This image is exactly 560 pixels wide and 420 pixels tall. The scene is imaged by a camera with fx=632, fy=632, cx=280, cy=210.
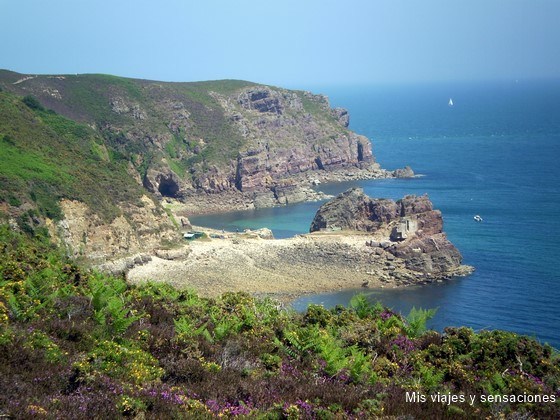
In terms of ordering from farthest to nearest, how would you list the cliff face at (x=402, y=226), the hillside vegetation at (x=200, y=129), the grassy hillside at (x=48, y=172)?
the hillside vegetation at (x=200, y=129), the cliff face at (x=402, y=226), the grassy hillside at (x=48, y=172)

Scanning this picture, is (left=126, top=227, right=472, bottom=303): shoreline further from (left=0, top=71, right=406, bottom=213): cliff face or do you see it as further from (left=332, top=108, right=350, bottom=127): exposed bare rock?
(left=332, top=108, right=350, bottom=127): exposed bare rock

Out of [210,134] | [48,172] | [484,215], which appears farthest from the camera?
[210,134]

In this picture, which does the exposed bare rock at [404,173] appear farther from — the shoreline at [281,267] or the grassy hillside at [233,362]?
the grassy hillside at [233,362]

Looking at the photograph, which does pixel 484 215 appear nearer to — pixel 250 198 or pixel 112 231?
pixel 250 198

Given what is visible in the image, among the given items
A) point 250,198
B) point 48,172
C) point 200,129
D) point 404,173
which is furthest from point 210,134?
point 48,172

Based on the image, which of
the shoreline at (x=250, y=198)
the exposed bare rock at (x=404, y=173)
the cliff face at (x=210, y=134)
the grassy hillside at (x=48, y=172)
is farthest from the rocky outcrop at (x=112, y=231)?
the exposed bare rock at (x=404, y=173)

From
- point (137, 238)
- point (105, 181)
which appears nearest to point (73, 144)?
point (105, 181)
